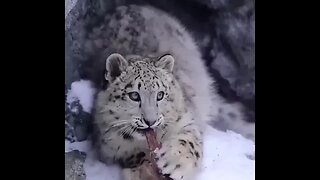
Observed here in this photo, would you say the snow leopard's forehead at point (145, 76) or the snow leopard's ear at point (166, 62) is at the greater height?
the snow leopard's ear at point (166, 62)

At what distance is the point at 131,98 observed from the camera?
2.43 metres

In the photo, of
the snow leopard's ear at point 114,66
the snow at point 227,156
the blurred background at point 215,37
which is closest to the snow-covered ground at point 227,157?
the snow at point 227,156

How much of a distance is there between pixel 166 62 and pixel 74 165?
54 centimetres

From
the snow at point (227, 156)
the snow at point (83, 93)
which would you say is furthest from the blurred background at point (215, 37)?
the snow at point (227, 156)

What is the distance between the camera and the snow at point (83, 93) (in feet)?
7.95

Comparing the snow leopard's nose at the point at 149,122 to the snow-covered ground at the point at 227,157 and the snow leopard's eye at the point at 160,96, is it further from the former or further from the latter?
the snow-covered ground at the point at 227,157

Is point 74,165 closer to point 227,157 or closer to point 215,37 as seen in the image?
point 227,157

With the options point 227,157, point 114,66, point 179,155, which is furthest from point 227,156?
point 114,66

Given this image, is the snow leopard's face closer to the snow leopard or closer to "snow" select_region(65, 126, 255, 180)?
the snow leopard

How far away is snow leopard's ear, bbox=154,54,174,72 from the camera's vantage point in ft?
8.11

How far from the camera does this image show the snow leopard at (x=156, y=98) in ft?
7.99

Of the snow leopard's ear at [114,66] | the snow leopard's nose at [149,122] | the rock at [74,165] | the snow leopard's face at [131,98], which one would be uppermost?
the snow leopard's ear at [114,66]

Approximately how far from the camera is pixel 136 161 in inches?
96.6

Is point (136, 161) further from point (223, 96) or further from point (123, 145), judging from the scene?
point (223, 96)
